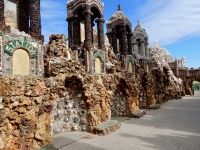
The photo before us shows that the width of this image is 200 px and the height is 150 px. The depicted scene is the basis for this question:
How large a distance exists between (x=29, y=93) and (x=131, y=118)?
26.5 feet

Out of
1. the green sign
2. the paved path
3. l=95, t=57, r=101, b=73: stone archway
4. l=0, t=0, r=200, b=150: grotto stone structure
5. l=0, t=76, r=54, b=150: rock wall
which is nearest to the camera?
l=0, t=76, r=54, b=150: rock wall

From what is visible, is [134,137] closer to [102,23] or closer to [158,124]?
[158,124]

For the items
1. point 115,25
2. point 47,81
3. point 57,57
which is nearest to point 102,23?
point 115,25

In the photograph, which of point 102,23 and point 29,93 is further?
point 102,23

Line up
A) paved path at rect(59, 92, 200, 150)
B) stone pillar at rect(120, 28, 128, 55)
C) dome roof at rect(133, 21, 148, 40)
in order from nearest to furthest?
paved path at rect(59, 92, 200, 150)
stone pillar at rect(120, 28, 128, 55)
dome roof at rect(133, 21, 148, 40)

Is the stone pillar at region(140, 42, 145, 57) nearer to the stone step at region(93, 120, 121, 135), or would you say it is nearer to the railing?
the stone step at region(93, 120, 121, 135)

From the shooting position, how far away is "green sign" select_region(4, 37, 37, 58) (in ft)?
18.2

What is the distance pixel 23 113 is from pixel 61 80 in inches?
97.3

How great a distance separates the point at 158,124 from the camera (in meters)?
9.61

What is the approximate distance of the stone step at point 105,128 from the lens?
7.98 metres

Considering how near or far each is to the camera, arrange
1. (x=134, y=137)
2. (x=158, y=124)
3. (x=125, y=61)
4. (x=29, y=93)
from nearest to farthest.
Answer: (x=29, y=93) → (x=134, y=137) → (x=158, y=124) → (x=125, y=61)

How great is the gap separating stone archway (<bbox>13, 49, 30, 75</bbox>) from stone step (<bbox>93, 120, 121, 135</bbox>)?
13.9ft

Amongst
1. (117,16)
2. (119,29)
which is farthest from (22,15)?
(119,29)

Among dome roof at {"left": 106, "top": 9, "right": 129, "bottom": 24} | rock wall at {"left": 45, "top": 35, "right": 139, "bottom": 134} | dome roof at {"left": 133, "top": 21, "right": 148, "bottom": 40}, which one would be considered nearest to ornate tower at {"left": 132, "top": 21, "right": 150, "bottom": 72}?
dome roof at {"left": 133, "top": 21, "right": 148, "bottom": 40}
